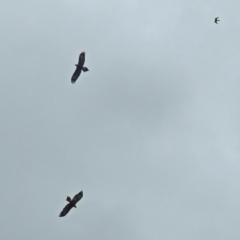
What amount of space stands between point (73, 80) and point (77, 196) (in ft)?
80.2

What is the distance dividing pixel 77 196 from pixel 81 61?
28.1m

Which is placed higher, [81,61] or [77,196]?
[81,61]

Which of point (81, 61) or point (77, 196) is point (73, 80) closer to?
point (81, 61)

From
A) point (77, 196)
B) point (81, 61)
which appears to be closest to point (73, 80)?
point (81, 61)

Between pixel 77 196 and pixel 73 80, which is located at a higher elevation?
pixel 73 80

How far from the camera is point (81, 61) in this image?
4464 inches

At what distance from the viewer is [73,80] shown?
11588cm

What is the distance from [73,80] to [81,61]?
4.89 meters

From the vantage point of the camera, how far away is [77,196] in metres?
114
